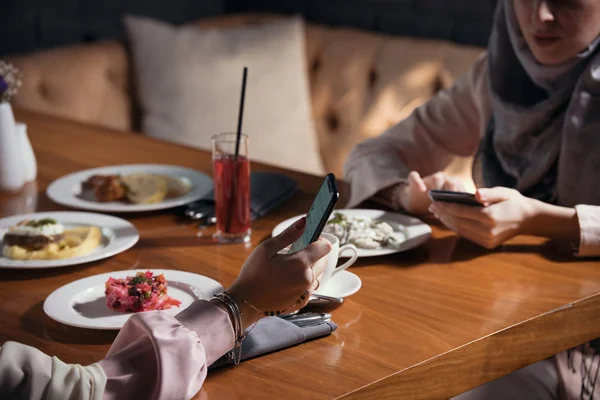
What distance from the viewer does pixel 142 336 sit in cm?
98

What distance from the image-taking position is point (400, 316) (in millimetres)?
1165

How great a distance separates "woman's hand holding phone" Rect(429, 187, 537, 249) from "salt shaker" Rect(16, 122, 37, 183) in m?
0.85

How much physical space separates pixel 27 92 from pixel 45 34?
0.53m

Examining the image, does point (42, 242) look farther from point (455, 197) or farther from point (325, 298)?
point (455, 197)

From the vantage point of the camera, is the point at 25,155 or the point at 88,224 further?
the point at 25,155

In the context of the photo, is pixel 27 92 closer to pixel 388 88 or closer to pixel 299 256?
pixel 388 88

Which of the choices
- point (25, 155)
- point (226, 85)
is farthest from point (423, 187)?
point (226, 85)

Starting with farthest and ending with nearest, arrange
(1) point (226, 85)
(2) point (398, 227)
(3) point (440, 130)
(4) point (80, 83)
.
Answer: (1) point (226, 85) → (4) point (80, 83) → (3) point (440, 130) → (2) point (398, 227)

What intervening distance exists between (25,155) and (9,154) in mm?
45

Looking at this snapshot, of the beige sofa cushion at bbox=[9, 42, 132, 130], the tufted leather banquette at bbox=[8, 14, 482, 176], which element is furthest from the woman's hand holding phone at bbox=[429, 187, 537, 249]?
the beige sofa cushion at bbox=[9, 42, 132, 130]

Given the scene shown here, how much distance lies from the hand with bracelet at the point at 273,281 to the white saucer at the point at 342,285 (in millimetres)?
156

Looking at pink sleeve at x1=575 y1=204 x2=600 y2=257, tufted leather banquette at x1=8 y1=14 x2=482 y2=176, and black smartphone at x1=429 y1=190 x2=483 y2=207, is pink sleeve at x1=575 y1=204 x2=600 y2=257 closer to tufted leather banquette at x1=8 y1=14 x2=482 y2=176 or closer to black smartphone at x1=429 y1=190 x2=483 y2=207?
black smartphone at x1=429 y1=190 x2=483 y2=207

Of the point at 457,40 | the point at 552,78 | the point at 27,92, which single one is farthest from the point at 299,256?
the point at 457,40

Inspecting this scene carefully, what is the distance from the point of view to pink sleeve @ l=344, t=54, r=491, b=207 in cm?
194
